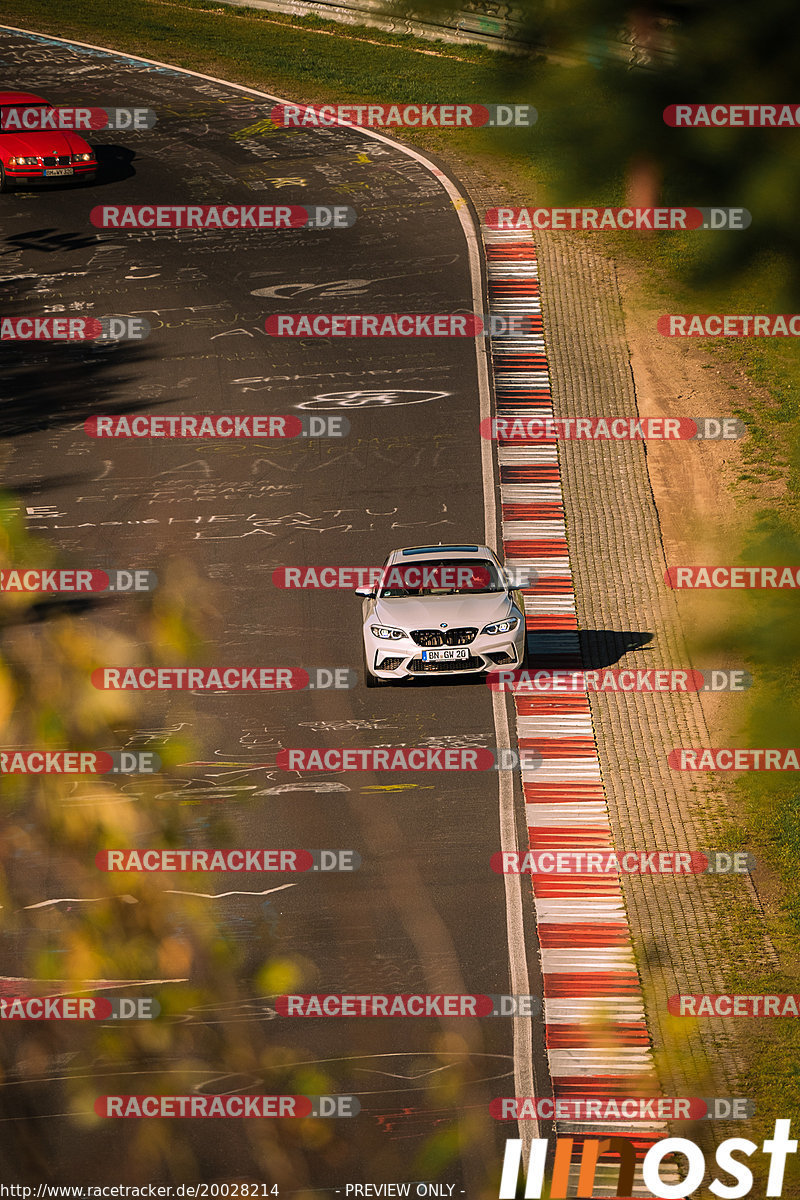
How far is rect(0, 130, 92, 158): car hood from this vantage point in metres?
31.9

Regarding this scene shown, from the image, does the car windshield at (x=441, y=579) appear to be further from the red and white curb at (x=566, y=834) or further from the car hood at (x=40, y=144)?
the car hood at (x=40, y=144)

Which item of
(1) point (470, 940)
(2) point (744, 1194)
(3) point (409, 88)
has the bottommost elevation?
(2) point (744, 1194)

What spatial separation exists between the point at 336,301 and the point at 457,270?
2835mm

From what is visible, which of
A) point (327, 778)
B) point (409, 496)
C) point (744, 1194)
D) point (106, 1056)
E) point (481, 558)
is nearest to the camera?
point (744, 1194)

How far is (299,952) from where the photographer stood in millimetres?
12914

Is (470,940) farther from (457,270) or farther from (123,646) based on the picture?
(457,270)

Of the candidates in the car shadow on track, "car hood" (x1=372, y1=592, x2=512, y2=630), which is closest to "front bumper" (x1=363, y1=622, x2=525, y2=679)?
"car hood" (x1=372, y1=592, x2=512, y2=630)

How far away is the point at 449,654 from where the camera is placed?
16266mm

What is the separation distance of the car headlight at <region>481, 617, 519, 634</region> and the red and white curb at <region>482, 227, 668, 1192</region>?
49.7 inches

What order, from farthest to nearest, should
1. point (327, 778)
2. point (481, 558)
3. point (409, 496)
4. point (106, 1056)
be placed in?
1. point (409, 496)
2. point (481, 558)
3. point (327, 778)
4. point (106, 1056)

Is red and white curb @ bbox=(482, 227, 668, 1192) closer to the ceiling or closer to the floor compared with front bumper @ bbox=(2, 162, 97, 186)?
closer to the floor

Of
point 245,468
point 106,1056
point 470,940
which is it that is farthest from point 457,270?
point 106,1056

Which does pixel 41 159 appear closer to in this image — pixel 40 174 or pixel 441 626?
pixel 40 174

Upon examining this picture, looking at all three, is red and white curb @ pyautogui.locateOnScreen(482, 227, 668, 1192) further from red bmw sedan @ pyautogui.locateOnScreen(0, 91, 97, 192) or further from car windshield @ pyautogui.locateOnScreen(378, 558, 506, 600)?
red bmw sedan @ pyautogui.locateOnScreen(0, 91, 97, 192)
